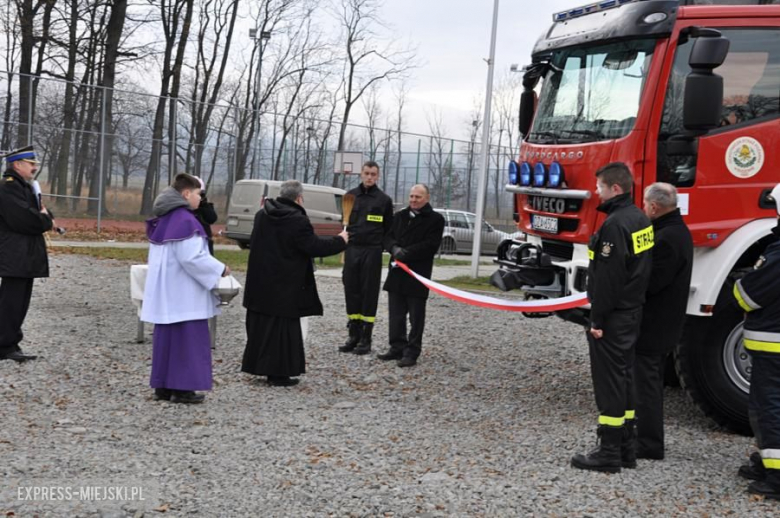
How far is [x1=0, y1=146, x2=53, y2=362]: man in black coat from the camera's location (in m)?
8.54

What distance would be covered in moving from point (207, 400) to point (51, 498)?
2.65 metres

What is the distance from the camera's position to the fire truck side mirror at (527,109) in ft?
29.1

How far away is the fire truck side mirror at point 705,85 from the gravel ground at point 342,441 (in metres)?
2.39

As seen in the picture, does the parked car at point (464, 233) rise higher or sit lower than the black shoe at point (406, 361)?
higher

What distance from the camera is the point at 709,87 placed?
664 cm

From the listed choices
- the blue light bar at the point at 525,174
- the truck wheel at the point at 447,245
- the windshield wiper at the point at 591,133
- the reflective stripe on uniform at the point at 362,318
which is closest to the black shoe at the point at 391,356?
the reflective stripe on uniform at the point at 362,318

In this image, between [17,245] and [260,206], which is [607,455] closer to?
[17,245]

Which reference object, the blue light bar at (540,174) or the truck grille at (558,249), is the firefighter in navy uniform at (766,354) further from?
the blue light bar at (540,174)

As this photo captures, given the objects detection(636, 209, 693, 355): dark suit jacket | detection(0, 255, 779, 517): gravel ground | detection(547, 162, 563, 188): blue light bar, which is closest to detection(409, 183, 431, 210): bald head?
detection(0, 255, 779, 517): gravel ground

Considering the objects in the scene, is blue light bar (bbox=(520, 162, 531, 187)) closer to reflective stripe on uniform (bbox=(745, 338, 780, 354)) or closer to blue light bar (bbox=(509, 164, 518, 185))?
blue light bar (bbox=(509, 164, 518, 185))

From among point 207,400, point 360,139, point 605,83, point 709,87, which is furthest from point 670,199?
point 360,139

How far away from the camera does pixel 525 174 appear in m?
8.31

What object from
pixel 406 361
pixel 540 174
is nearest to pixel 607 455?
pixel 540 174

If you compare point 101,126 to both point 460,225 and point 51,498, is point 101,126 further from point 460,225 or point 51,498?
point 51,498
